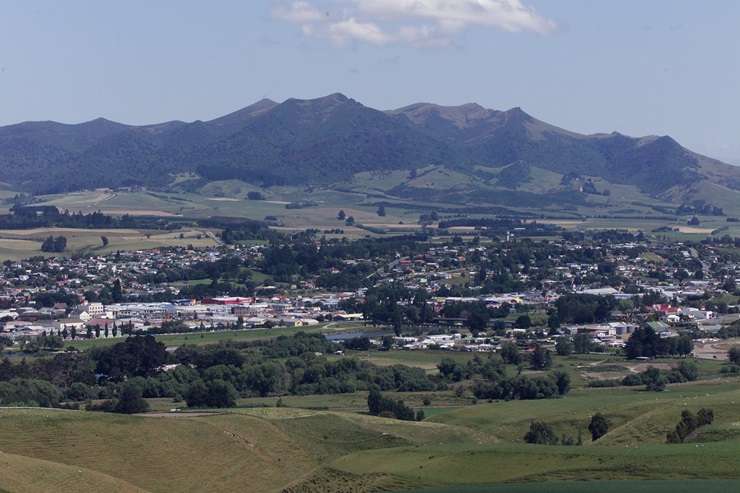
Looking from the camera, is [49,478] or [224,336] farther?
[224,336]

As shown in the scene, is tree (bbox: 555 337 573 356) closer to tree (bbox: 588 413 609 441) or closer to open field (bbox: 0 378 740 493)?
open field (bbox: 0 378 740 493)

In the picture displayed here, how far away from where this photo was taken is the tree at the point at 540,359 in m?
77.6

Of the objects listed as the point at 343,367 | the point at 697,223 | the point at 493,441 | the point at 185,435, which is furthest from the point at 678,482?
the point at 697,223

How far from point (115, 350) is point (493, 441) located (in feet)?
86.6

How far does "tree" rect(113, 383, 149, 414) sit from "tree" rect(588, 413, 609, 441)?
57.7 feet

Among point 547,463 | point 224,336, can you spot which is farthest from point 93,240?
point 547,463

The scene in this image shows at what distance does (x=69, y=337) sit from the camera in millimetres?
94062

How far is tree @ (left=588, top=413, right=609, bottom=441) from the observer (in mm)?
54688

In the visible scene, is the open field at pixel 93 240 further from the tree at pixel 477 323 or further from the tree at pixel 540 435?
the tree at pixel 540 435

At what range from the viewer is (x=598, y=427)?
54938 millimetres

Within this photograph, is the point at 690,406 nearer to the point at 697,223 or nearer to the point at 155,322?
the point at 155,322

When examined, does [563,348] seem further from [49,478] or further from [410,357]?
[49,478]

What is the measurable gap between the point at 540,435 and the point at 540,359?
941 inches

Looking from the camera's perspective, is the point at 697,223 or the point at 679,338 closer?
the point at 679,338
